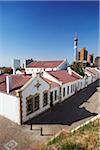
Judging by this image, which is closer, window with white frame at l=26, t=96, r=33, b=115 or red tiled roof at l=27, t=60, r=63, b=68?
window with white frame at l=26, t=96, r=33, b=115

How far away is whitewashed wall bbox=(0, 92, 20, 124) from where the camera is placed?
13328 millimetres

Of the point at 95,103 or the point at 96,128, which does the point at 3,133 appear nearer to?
the point at 96,128

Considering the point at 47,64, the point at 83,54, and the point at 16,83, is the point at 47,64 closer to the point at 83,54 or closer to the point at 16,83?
the point at 16,83

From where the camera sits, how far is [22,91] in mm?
13016

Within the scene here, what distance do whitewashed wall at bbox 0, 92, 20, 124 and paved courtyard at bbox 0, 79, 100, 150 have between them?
0.48 meters

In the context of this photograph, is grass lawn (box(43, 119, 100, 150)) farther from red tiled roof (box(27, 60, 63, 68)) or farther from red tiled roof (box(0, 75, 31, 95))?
red tiled roof (box(27, 60, 63, 68))

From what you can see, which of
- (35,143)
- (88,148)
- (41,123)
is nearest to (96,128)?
(88,148)

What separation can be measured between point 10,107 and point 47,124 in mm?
3721

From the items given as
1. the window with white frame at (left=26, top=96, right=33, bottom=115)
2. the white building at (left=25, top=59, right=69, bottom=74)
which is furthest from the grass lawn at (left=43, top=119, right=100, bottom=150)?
the white building at (left=25, top=59, right=69, bottom=74)

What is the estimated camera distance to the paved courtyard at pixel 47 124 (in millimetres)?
10883

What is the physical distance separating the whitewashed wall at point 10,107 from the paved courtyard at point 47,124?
48 cm

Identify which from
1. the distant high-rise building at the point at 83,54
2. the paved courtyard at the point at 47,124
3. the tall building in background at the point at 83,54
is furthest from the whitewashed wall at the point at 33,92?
the tall building in background at the point at 83,54

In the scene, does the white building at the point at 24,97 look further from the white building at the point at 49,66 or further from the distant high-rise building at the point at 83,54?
the distant high-rise building at the point at 83,54

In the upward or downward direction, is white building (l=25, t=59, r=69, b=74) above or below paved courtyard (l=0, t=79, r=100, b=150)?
above
